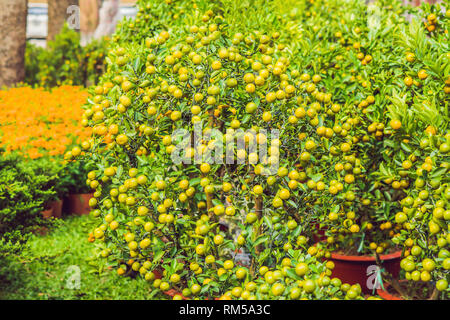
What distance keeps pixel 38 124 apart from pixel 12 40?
2.95 m

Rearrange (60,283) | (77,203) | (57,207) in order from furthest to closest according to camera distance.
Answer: (77,203)
(57,207)
(60,283)

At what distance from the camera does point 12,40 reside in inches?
295

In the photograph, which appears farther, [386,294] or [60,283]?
[60,283]

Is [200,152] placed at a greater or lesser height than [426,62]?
lesser

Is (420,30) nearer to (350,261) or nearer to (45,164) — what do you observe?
(350,261)

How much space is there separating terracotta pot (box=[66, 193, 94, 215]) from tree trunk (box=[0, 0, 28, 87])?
334 cm

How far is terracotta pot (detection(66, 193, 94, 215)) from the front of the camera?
5641 mm

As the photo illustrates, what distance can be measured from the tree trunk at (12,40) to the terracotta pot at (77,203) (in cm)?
334

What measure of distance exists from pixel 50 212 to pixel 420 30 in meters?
4.40

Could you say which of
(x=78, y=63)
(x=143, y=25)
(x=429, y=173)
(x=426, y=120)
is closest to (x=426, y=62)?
(x=426, y=120)

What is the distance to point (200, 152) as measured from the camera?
2154 mm

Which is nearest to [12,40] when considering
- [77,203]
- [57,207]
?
[77,203]

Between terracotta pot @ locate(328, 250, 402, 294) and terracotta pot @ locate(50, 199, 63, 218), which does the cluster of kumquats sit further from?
terracotta pot @ locate(328, 250, 402, 294)

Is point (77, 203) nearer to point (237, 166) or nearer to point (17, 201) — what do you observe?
point (17, 201)
